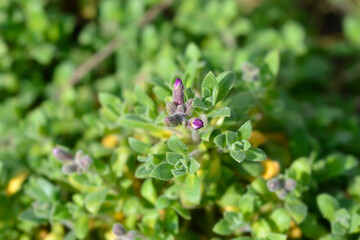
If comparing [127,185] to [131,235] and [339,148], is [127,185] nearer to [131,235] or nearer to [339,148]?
[131,235]

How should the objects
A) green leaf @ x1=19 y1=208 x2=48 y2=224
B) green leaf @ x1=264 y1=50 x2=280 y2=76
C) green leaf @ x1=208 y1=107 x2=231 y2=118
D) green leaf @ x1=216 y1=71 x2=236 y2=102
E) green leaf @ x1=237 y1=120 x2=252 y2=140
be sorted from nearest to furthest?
green leaf @ x1=208 y1=107 x2=231 y2=118 < green leaf @ x1=237 y1=120 x2=252 y2=140 < green leaf @ x1=216 y1=71 x2=236 y2=102 < green leaf @ x1=19 y1=208 x2=48 y2=224 < green leaf @ x1=264 y1=50 x2=280 y2=76

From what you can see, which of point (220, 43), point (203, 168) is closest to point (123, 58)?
point (220, 43)

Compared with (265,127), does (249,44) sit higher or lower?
higher

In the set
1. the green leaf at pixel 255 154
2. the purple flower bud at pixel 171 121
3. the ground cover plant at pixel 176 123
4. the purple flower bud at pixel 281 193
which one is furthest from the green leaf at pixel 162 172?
the purple flower bud at pixel 281 193

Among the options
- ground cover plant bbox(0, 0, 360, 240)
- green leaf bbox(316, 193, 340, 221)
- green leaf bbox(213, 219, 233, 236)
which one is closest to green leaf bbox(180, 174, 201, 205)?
ground cover plant bbox(0, 0, 360, 240)

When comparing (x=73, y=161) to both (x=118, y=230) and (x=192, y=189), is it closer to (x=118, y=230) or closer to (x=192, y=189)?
(x=118, y=230)

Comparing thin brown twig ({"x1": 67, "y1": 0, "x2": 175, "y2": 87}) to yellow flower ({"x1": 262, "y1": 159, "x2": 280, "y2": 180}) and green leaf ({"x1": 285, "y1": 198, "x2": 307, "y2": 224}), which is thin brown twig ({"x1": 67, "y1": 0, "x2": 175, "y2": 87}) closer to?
yellow flower ({"x1": 262, "y1": 159, "x2": 280, "y2": 180})
